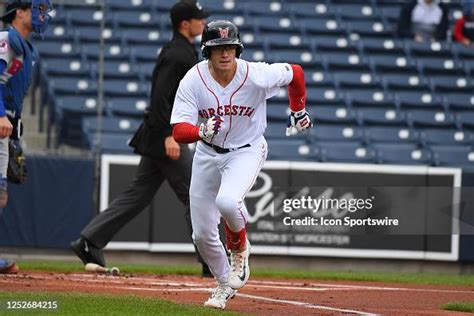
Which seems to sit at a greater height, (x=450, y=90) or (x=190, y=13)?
(x=190, y=13)

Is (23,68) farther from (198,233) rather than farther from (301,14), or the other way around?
(301,14)

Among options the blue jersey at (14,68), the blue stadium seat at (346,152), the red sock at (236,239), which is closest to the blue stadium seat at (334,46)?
the blue stadium seat at (346,152)

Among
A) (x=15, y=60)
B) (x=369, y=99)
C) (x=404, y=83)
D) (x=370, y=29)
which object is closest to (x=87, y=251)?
(x=15, y=60)

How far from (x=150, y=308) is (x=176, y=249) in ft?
19.0

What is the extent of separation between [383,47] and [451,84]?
117 centimetres

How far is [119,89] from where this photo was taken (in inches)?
599

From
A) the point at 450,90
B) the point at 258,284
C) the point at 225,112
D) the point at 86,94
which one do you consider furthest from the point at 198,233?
the point at 450,90

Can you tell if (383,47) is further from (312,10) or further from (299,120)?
(299,120)

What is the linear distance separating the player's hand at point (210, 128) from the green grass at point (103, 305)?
1000mm

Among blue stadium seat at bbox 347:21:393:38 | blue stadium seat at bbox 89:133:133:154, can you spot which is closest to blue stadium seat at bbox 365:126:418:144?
blue stadium seat at bbox 347:21:393:38

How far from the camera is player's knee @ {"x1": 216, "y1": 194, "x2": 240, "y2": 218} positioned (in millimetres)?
6793

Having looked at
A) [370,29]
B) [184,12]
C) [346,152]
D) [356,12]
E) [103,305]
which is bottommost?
[346,152]

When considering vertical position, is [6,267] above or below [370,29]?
below

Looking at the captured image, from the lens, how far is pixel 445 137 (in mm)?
14891
